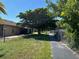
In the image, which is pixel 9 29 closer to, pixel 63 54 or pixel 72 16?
pixel 63 54

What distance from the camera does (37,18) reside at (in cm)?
4784

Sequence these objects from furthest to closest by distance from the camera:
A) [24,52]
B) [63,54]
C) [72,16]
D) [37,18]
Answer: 1. [37,18]
2. [24,52]
3. [63,54]
4. [72,16]

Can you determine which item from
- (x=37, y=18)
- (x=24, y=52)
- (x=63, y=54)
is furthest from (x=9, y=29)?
(x=63, y=54)

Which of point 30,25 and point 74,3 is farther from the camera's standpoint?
point 30,25

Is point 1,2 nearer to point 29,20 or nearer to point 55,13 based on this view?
point 55,13

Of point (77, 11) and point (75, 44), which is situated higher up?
point (77, 11)

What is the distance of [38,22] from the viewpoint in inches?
1895

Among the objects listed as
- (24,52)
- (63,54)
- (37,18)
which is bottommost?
(63,54)

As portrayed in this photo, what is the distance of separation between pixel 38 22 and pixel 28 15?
310 cm

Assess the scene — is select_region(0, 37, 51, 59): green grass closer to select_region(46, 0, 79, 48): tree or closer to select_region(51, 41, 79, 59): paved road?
select_region(51, 41, 79, 59): paved road

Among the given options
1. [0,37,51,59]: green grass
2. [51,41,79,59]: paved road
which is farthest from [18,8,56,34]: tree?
[51,41,79,59]: paved road

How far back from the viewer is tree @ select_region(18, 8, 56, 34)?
47938 millimetres

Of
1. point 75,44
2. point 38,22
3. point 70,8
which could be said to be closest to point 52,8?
point 75,44

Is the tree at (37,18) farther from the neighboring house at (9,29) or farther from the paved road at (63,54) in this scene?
the paved road at (63,54)
